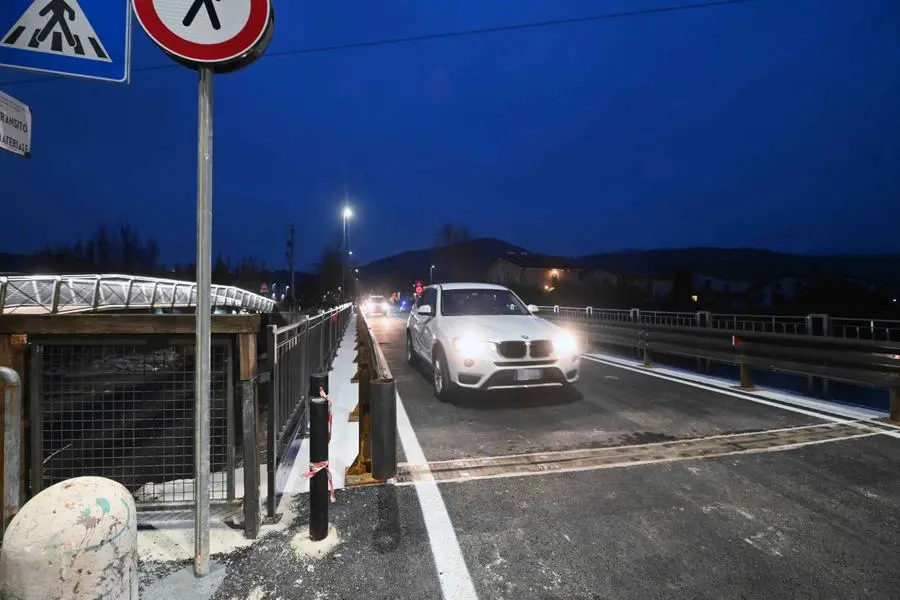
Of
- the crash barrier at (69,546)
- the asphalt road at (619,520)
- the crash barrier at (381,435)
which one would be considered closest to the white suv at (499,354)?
the asphalt road at (619,520)

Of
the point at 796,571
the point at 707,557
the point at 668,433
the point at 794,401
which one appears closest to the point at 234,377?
the point at 707,557

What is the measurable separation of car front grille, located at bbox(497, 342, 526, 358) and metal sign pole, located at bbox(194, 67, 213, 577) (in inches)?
165

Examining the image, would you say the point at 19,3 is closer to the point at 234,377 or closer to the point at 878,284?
the point at 234,377

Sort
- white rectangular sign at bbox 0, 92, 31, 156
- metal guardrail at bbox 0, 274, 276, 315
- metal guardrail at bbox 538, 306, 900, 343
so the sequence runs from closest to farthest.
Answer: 1. white rectangular sign at bbox 0, 92, 31, 156
2. metal guardrail at bbox 0, 274, 276, 315
3. metal guardrail at bbox 538, 306, 900, 343

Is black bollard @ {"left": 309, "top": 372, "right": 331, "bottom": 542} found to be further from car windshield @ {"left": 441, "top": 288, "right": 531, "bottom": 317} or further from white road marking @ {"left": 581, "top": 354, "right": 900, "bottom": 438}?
white road marking @ {"left": 581, "top": 354, "right": 900, "bottom": 438}

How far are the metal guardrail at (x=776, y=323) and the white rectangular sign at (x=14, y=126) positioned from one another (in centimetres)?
1275

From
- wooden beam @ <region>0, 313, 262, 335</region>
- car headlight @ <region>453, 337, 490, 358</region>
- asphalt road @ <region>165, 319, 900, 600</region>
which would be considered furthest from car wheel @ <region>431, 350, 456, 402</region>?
wooden beam @ <region>0, 313, 262, 335</region>

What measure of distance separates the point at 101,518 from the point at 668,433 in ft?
16.9

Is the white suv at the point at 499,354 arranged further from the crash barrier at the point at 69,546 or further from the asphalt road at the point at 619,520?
the crash barrier at the point at 69,546

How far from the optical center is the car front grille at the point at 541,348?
6.50m

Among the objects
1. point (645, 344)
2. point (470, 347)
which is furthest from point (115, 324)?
point (645, 344)

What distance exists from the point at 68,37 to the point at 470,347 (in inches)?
193

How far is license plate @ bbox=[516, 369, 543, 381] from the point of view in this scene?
251 inches

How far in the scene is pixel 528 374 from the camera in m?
6.42
